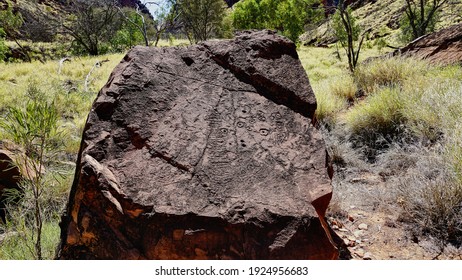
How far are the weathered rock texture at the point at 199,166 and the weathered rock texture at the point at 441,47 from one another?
588 centimetres

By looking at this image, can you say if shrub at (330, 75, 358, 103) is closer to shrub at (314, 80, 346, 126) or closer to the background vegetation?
the background vegetation

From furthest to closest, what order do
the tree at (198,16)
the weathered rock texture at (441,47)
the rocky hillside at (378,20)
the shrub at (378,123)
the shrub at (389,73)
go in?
the rocky hillside at (378,20), the tree at (198,16), the weathered rock texture at (441,47), the shrub at (389,73), the shrub at (378,123)

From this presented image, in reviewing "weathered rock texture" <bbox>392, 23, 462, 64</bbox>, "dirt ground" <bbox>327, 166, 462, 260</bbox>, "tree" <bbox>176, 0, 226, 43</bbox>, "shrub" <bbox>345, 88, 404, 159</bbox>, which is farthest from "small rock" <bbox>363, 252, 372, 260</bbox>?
"tree" <bbox>176, 0, 226, 43</bbox>

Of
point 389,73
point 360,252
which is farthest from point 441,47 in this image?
point 360,252

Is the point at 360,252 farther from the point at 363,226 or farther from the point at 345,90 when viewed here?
the point at 345,90

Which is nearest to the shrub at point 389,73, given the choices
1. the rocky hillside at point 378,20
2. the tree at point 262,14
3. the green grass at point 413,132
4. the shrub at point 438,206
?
the green grass at point 413,132

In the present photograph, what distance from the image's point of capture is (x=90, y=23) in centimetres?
2273

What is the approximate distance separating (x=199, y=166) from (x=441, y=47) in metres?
7.66

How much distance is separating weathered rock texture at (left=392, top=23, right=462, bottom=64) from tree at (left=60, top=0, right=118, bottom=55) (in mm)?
18262

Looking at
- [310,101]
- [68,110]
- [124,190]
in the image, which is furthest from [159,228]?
[68,110]

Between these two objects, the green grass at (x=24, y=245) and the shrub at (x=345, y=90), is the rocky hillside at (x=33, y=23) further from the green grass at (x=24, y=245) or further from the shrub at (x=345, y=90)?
the green grass at (x=24, y=245)

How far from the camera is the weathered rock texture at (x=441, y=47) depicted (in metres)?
7.30

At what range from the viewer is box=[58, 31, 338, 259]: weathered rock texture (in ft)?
6.14

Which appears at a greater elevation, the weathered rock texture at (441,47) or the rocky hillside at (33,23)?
the rocky hillside at (33,23)
